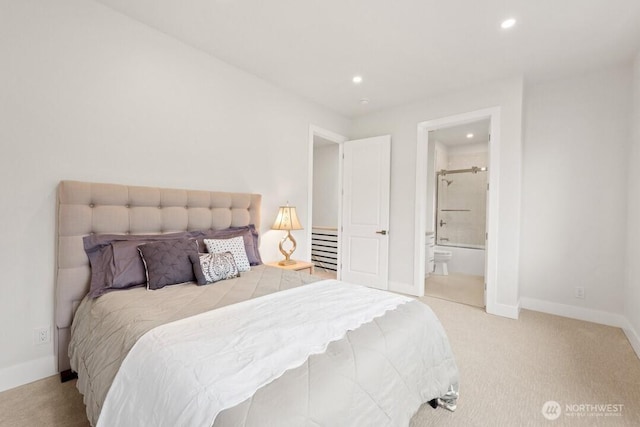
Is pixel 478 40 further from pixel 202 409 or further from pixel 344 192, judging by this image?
pixel 202 409

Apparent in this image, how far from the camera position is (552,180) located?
3.42m

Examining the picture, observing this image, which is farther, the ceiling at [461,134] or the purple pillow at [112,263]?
the ceiling at [461,134]

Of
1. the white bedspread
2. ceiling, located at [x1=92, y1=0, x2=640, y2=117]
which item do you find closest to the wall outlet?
the white bedspread

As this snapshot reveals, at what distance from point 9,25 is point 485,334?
14.3 feet

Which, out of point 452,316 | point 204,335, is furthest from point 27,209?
point 452,316

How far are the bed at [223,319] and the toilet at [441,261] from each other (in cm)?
388

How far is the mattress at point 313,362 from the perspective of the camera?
0.94 meters

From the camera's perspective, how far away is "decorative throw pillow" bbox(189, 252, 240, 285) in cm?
215

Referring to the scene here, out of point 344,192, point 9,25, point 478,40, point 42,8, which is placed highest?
point 478,40

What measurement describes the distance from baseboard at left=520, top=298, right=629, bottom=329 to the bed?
248 centimetres

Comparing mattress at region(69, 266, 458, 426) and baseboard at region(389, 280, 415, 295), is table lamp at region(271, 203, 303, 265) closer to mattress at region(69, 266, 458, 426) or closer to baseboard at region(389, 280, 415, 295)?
mattress at region(69, 266, 458, 426)

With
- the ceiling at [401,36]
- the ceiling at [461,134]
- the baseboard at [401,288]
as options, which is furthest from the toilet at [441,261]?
the ceiling at [401,36]

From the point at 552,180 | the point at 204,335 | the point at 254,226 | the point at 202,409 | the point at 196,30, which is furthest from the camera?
the point at 552,180

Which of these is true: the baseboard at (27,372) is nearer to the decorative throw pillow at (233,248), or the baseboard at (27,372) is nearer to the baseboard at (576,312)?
the decorative throw pillow at (233,248)
